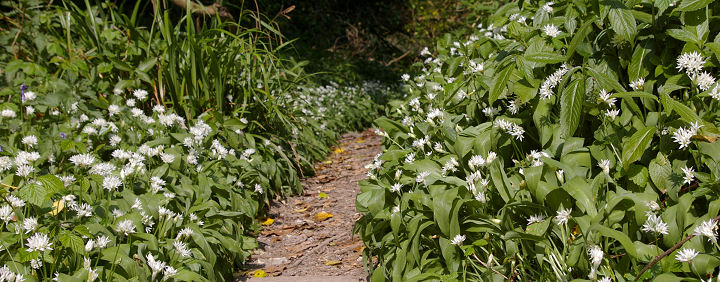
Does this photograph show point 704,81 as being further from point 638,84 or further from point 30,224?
point 30,224

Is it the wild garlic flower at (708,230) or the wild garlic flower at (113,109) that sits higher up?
the wild garlic flower at (708,230)

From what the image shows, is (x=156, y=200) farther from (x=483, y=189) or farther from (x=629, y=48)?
(x=629, y=48)

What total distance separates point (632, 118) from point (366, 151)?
13.1 feet

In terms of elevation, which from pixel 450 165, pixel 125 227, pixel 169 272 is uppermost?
pixel 450 165

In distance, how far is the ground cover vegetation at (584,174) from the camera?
177 cm

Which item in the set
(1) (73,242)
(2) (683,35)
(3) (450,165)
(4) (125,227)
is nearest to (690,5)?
(2) (683,35)

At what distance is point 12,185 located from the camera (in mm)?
2697

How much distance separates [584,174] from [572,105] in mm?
317

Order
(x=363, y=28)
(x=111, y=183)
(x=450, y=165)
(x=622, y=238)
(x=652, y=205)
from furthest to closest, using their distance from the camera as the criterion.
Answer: (x=363, y=28), (x=111, y=183), (x=450, y=165), (x=652, y=205), (x=622, y=238)

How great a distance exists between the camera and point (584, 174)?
2.04 m

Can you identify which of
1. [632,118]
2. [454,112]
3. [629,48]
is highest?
[629,48]

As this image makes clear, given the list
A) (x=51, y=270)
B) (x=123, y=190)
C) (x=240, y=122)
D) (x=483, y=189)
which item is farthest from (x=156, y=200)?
(x=483, y=189)

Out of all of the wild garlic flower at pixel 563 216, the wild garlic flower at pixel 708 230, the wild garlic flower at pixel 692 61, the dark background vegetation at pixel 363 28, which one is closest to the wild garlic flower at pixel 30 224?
the wild garlic flower at pixel 563 216

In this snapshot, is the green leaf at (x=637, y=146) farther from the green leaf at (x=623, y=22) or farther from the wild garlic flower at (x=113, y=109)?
the wild garlic flower at (x=113, y=109)
